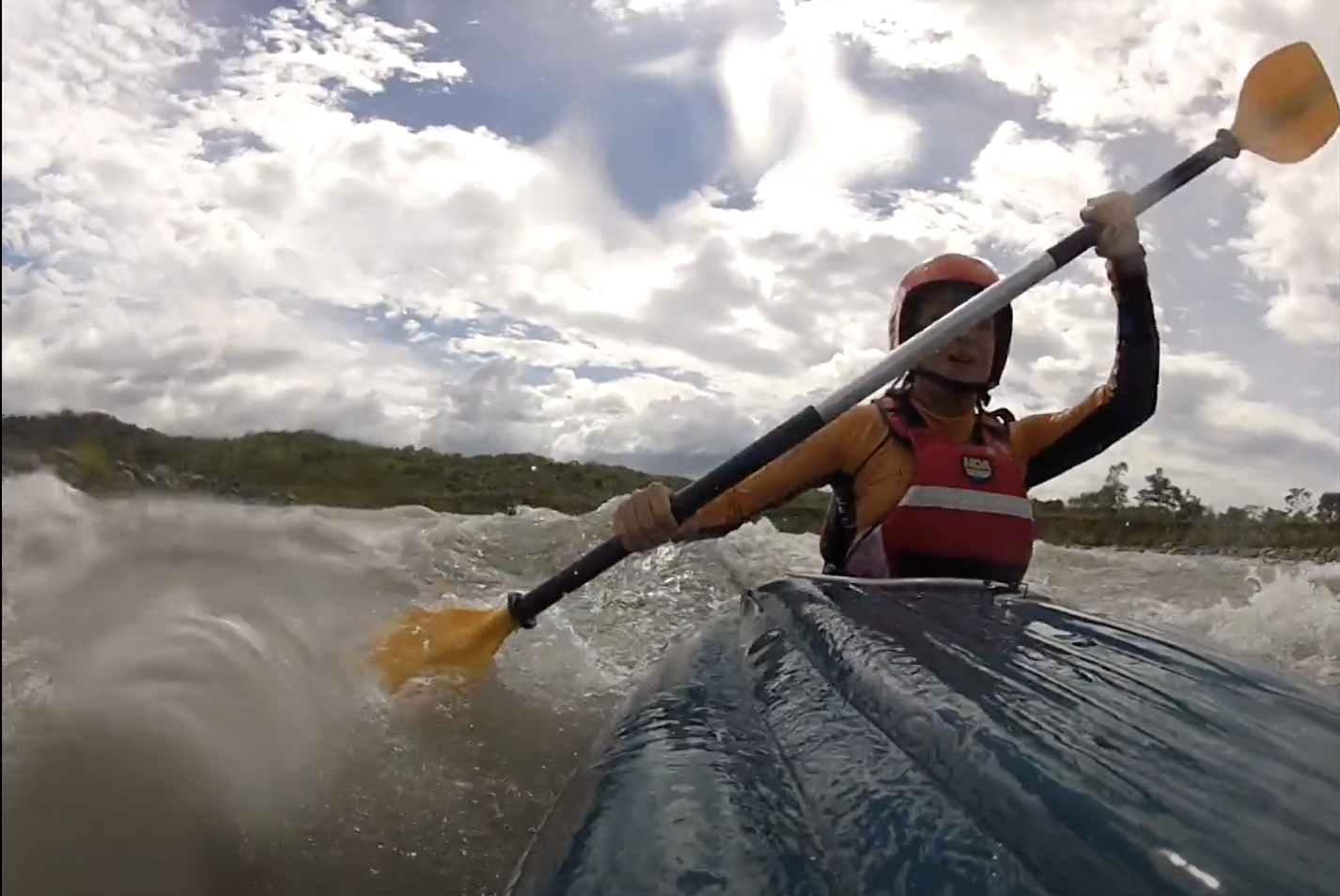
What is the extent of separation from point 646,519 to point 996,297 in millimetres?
943

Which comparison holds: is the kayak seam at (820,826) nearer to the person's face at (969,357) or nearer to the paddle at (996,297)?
the paddle at (996,297)

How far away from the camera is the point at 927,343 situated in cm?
240

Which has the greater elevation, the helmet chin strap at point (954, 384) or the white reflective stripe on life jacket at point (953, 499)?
the helmet chin strap at point (954, 384)

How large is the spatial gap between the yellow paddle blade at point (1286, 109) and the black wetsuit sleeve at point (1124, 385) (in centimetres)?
43

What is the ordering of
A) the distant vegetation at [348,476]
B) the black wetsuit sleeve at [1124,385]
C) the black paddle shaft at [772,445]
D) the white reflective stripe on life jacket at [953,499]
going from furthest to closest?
the black wetsuit sleeve at [1124,385], the white reflective stripe on life jacket at [953,499], the black paddle shaft at [772,445], the distant vegetation at [348,476]

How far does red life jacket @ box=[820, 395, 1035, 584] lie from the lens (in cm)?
260

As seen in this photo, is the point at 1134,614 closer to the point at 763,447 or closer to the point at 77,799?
the point at 763,447

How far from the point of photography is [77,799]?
0.79 meters

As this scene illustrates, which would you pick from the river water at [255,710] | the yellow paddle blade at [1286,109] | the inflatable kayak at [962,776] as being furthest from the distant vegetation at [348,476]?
the yellow paddle blade at [1286,109]

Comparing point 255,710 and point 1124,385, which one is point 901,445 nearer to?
point 1124,385

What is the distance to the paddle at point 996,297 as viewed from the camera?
7.95 ft

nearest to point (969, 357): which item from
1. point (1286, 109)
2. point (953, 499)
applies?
point (953, 499)

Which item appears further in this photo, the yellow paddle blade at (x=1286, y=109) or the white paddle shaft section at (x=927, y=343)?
the yellow paddle blade at (x=1286, y=109)

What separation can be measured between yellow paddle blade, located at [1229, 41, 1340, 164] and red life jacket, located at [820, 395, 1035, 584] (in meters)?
1.02
